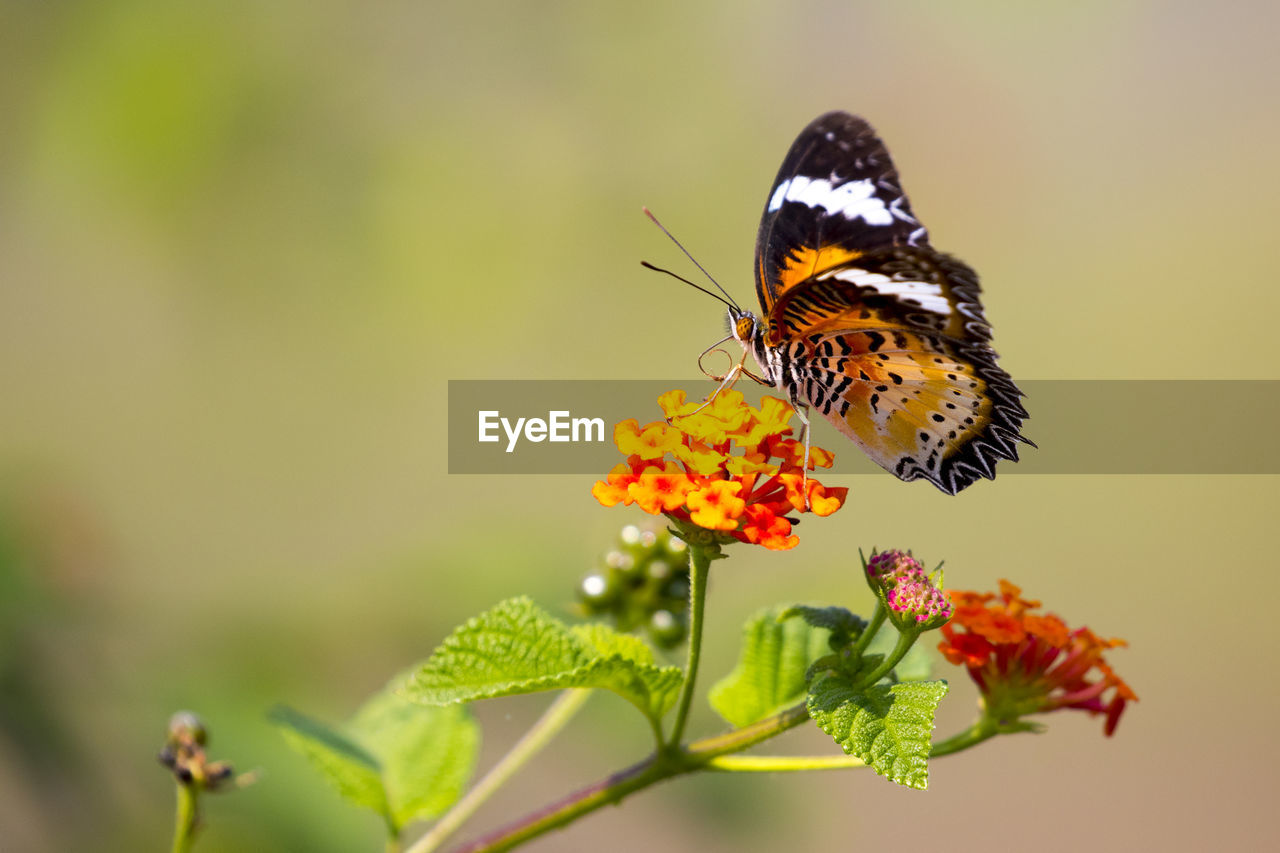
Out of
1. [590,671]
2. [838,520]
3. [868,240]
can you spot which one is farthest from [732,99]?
[590,671]

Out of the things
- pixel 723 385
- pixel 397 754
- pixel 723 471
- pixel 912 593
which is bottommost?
pixel 397 754

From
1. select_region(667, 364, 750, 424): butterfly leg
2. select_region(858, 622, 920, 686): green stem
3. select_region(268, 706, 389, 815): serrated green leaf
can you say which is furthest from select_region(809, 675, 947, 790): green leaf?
select_region(268, 706, 389, 815): serrated green leaf

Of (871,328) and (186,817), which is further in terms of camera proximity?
(871,328)

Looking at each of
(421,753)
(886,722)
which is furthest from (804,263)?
(421,753)

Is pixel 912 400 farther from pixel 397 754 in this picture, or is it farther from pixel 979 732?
pixel 397 754

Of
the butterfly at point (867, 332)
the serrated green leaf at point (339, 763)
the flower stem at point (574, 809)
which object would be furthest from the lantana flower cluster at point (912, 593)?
the serrated green leaf at point (339, 763)

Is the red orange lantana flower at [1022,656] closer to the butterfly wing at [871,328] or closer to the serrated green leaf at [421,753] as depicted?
the butterfly wing at [871,328]

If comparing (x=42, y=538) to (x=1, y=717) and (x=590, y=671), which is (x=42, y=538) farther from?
(x=590, y=671)
